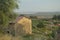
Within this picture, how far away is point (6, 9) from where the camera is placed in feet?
58.3

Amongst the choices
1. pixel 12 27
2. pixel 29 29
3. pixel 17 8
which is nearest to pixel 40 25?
pixel 29 29

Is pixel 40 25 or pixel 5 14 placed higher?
pixel 5 14

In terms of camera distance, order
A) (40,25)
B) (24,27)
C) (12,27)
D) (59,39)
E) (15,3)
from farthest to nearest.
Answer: (40,25) → (24,27) → (12,27) → (15,3) → (59,39)

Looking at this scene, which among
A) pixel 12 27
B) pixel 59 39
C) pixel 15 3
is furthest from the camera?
pixel 12 27

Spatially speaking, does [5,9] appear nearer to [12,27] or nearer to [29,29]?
[12,27]

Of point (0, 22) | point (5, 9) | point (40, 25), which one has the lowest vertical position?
point (40, 25)

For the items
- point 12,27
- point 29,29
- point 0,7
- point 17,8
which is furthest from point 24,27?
point 0,7

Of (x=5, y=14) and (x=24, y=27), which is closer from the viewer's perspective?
(x=5, y=14)

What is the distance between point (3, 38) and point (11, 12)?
238 cm

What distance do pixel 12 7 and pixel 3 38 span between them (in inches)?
110

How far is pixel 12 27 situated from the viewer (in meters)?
23.7

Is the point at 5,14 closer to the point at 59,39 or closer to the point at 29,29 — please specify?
the point at 59,39

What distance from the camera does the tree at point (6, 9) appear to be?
17.4 m

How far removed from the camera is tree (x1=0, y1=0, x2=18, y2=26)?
1744 cm
